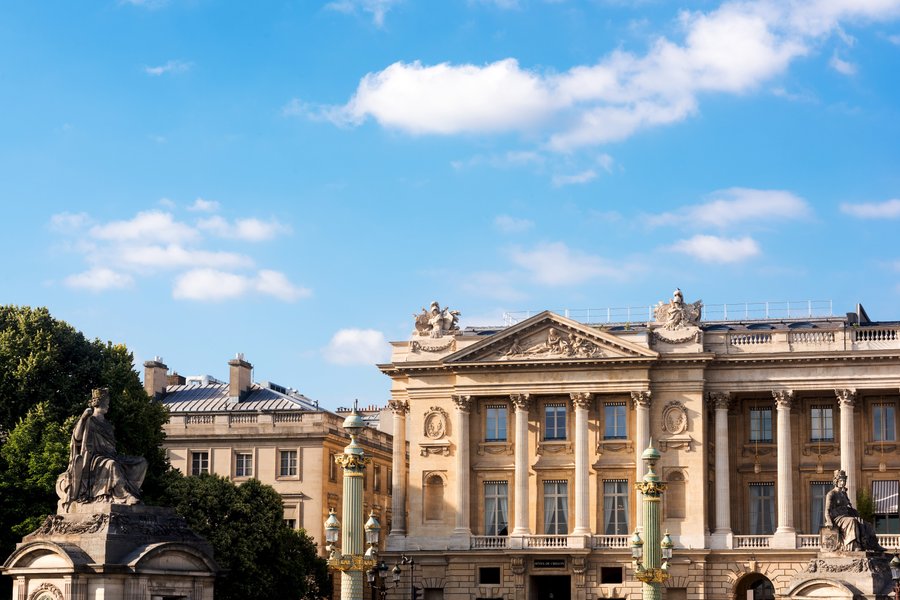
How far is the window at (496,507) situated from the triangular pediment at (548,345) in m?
6.75

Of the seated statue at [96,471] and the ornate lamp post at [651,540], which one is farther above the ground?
the seated statue at [96,471]

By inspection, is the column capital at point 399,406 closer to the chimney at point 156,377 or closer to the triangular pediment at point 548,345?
the triangular pediment at point 548,345

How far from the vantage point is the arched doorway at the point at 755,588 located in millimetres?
85438

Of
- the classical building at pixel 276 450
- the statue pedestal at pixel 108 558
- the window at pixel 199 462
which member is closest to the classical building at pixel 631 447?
the classical building at pixel 276 450

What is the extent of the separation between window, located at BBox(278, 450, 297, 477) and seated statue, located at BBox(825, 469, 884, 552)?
50.2 metres

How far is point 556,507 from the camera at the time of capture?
87.6m

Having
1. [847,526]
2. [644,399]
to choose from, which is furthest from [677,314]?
[847,526]

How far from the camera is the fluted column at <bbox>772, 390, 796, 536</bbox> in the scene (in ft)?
276

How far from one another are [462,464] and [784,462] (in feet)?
54.7

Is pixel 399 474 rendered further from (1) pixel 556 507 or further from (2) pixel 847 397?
(2) pixel 847 397

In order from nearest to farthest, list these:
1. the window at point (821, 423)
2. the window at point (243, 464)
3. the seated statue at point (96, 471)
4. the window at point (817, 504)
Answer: the seated statue at point (96, 471) → the window at point (817, 504) → the window at point (821, 423) → the window at point (243, 464)

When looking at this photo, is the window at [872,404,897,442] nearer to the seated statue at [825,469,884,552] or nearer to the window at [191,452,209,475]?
the window at [191,452,209,475]

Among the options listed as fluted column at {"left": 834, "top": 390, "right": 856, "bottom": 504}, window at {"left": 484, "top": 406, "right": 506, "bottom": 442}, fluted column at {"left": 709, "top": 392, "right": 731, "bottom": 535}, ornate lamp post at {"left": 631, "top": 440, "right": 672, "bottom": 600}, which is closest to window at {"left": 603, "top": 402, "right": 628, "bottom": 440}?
fluted column at {"left": 709, "top": 392, "right": 731, "bottom": 535}

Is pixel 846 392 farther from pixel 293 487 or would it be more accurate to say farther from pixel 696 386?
pixel 293 487
